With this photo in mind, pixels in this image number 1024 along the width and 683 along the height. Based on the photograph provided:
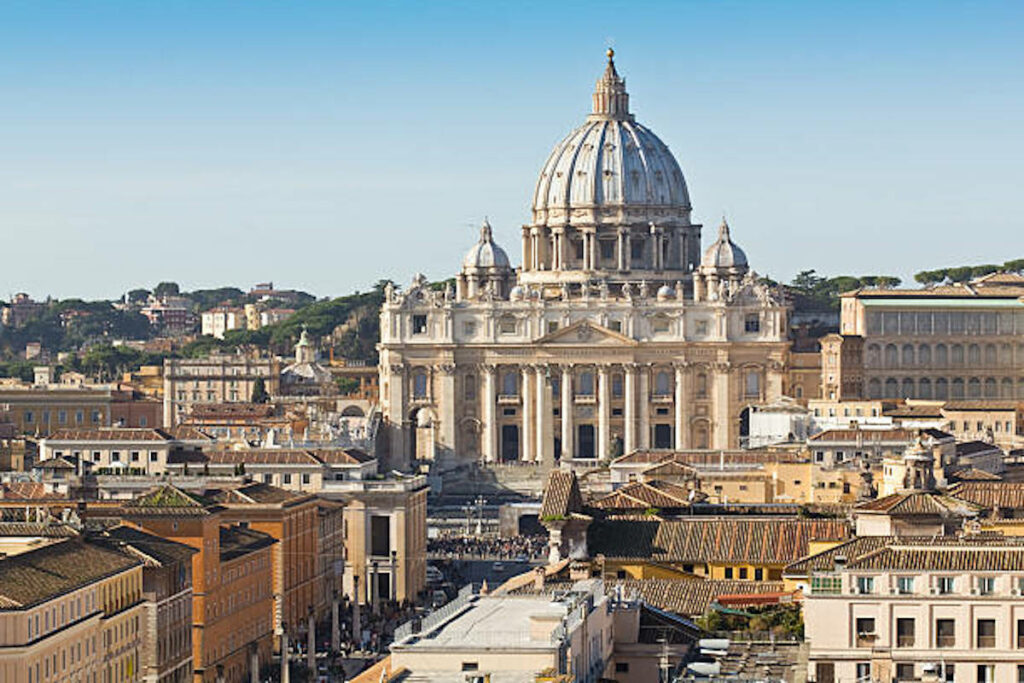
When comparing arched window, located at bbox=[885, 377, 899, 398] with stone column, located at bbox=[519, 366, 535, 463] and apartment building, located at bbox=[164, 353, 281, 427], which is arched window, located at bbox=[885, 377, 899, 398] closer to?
stone column, located at bbox=[519, 366, 535, 463]

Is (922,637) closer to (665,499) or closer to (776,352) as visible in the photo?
(665,499)

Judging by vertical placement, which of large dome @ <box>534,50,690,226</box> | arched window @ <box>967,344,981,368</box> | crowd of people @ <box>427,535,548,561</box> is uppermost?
large dome @ <box>534,50,690,226</box>

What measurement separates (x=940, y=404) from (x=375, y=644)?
248ft

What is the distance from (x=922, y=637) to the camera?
4041 cm

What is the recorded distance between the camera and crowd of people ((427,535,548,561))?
106869 mm

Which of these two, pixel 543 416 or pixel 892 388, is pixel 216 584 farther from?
pixel 543 416

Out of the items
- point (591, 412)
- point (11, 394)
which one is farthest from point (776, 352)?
point (11, 394)

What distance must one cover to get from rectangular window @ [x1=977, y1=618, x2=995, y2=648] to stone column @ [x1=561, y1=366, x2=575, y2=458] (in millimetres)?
131382

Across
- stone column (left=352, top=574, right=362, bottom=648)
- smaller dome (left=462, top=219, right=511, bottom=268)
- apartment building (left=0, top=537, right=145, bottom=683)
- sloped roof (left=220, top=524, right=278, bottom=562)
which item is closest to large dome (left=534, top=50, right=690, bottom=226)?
smaller dome (left=462, top=219, right=511, bottom=268)

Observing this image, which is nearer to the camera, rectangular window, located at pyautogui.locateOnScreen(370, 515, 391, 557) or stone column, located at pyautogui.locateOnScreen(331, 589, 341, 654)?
stone column, located at pyautogui.locateOnScreen(331, 589, 341, 654)

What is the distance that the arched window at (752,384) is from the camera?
172 metres

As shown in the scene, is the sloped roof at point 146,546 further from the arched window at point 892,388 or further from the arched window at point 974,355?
the arched window at point 974,355

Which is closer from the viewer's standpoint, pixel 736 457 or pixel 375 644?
pixel 375 644

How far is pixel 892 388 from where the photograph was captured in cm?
16900
